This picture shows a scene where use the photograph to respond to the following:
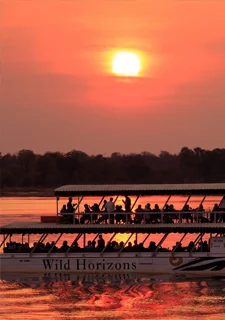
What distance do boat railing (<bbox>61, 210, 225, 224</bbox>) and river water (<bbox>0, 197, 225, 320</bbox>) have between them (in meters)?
2.70

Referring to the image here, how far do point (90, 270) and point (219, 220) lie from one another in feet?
21.5

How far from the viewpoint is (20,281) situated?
49219 millimetres

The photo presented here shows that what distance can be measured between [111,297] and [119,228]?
4676mm

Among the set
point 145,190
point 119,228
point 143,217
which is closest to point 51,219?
point 119,228

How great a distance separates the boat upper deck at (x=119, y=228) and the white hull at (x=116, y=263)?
1.16 m

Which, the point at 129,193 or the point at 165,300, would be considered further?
the point at 129,193

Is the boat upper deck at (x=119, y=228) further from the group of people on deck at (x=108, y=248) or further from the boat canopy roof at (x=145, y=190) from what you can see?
the boat canopy roof at (x=145, y=190)

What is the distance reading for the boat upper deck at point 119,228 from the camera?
47.6m

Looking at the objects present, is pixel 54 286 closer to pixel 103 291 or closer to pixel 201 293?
pixel 103 291

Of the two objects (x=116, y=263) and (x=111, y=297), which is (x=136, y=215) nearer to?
(x=116, y=263)

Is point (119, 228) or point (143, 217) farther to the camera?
point (143, 217)

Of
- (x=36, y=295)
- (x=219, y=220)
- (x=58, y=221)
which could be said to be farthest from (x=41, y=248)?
(x=219, y=220)

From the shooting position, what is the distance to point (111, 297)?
4453 centimetres

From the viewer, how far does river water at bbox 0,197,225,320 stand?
40.4m
